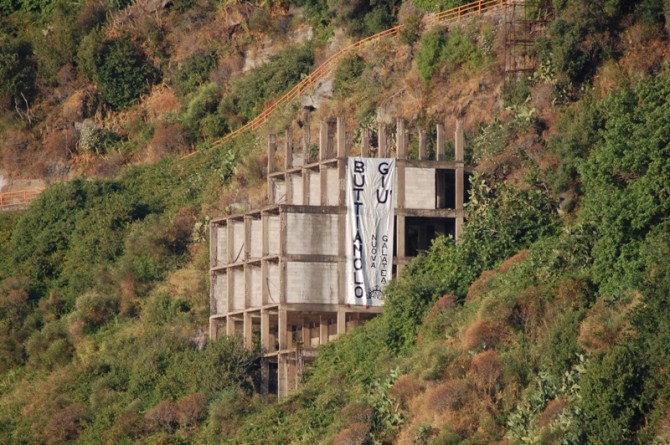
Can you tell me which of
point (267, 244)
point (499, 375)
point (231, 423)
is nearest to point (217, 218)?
point (267, 244)

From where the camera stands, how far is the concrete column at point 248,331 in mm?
80438

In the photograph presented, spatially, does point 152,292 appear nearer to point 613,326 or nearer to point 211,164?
point 211,164

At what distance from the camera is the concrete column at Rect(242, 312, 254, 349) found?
80438 mm

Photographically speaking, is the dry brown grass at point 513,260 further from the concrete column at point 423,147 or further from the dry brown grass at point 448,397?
the dry brown grass at point 448,397

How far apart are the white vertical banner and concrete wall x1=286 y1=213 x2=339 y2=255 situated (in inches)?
21.0

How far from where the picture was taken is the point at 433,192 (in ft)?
261

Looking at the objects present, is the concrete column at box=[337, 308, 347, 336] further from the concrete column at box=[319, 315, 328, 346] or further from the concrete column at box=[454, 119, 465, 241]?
the concrete column at box=[454, 119, 465, 241]

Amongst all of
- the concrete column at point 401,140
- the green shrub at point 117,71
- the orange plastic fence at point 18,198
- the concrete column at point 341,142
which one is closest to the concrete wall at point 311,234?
the concrete column at point 341,142

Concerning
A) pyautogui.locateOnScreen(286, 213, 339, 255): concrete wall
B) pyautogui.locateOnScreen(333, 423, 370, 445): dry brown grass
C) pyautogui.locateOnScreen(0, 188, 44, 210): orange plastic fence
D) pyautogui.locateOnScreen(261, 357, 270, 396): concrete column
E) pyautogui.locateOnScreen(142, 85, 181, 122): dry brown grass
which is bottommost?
pyautogui.locateOnScreen(333, 423, 370, 445): dry brown grass

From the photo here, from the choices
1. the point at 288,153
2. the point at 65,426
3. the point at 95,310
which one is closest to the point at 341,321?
the point at 288,153

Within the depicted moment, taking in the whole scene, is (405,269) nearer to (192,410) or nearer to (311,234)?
(311,234)

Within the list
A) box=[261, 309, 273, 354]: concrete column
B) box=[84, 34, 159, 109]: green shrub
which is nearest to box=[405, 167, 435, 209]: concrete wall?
box=[261, 309, 273, 354]: concrete column

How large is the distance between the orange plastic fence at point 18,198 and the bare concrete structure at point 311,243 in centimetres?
2087

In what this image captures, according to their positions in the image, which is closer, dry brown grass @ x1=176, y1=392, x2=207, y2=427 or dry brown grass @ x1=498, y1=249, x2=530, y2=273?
dry brown grass @ x1=498, y1=249, x2=530, y2=273
